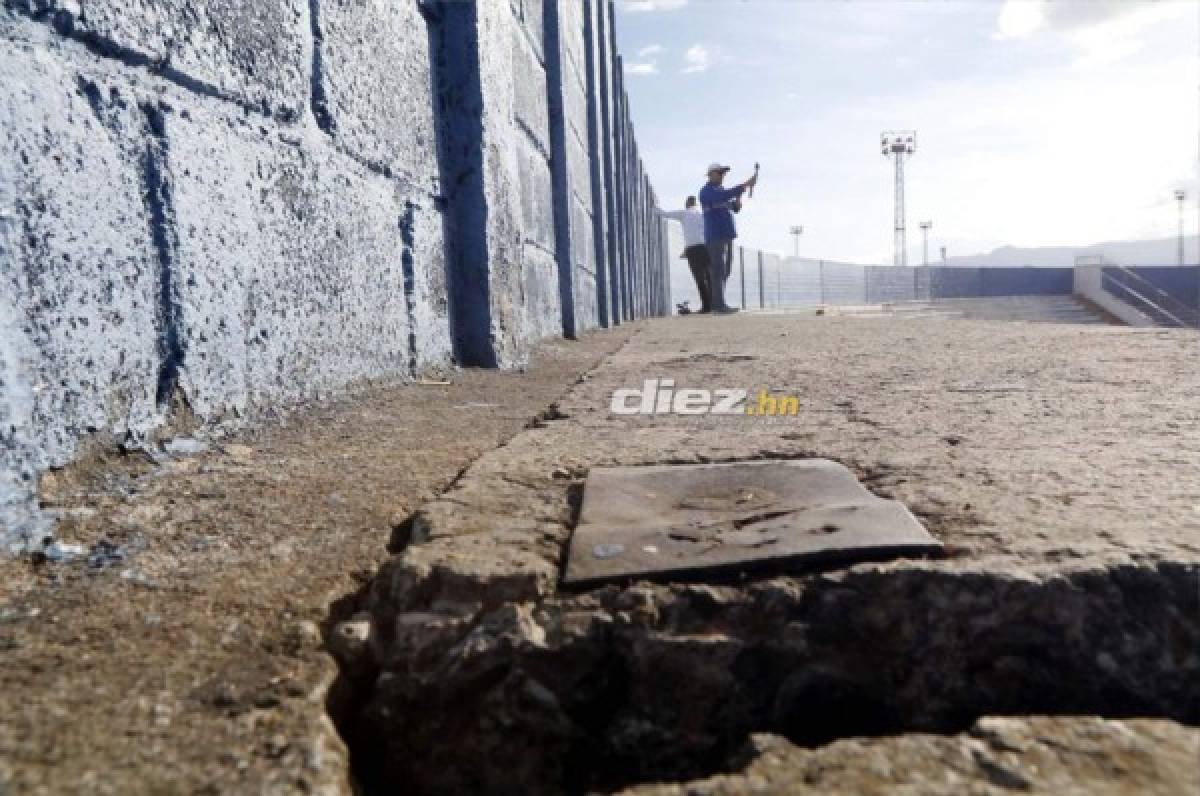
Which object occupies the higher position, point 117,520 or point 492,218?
point 492,218

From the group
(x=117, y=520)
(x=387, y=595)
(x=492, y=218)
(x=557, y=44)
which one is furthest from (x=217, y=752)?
(x=557, y=44)

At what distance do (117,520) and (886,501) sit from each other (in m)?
1.07

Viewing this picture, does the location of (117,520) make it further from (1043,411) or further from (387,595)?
(1043,411)

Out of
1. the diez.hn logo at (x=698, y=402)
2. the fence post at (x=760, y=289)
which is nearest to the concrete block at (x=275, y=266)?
the diez.hn logo at (x=698, y=402)

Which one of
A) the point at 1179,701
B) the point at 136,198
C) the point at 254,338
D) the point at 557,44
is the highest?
the point at 557,44

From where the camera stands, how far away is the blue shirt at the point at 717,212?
10125mm

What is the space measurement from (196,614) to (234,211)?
3.28 feet

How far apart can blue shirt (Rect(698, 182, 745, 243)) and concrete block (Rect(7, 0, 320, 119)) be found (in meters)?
8.38

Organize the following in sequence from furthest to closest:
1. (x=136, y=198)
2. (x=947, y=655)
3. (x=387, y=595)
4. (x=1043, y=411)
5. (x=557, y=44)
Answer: (x=557, y=44), (x=1043, y=411), (x=136, y=198), (x=387, y=595), (x=947, y=655)

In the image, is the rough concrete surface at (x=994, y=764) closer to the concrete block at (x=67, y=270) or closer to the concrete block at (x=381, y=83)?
the concrete block at (x=67, y=270)

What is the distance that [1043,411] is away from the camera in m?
1.91

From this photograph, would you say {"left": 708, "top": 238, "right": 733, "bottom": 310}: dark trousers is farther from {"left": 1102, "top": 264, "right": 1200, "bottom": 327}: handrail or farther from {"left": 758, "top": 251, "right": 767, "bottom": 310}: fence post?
{"left": 758, "top": 251, "right": 767, "bottom": 310}: fence post

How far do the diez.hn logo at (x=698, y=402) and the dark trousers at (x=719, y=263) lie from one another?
314 inches

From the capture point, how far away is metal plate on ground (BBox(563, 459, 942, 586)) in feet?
3.12
